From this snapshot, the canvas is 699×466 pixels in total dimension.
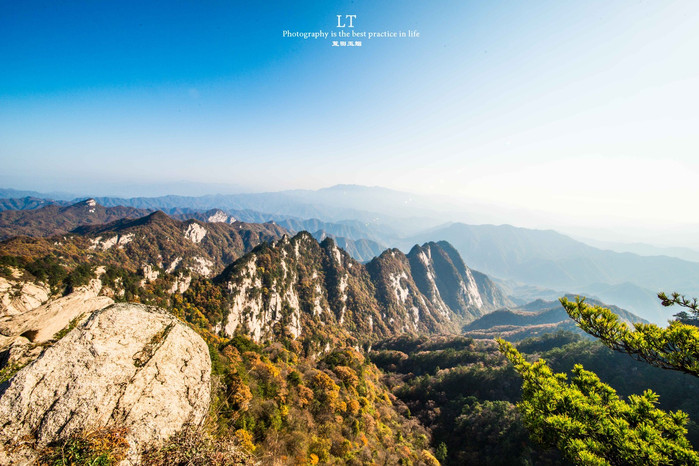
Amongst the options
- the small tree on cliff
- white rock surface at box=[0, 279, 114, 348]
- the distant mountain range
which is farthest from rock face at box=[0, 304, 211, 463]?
the distant mountain range

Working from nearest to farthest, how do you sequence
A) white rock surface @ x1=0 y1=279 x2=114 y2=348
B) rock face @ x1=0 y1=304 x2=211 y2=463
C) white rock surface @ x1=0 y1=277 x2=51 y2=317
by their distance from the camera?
rock face @ x1=0 y1=304 x2=211 y2=463, white rock surface @ x1=0 y1=279 x2=114 y2=348, white rock surface @ x1=0 y1=277 x2=51 y2=317

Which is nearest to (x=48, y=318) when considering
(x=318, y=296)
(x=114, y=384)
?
(x=114, y=384)

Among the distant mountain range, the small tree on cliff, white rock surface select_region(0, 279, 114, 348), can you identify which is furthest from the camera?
the distant mountain range

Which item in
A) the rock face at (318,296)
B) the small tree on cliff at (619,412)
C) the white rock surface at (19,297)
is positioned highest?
the small tree on cliff at (619,412)

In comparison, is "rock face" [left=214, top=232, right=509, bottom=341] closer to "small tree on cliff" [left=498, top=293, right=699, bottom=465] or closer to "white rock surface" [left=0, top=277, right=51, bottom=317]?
"white rock surface" [left=0, top=277, right=51, bottom=317]

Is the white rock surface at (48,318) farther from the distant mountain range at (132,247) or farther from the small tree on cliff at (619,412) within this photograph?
the distant mountain range at (132,247)

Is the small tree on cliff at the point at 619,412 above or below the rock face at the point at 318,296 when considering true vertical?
above

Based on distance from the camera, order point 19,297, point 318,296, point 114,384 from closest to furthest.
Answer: point 114,384 < point 19,297 < point 318,296

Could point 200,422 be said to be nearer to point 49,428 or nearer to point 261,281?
point 49,428

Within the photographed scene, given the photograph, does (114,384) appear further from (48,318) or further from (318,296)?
(318,296)

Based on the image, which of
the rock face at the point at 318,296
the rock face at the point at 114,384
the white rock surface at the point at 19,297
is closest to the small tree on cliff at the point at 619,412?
the rock face at the point at 114,384
